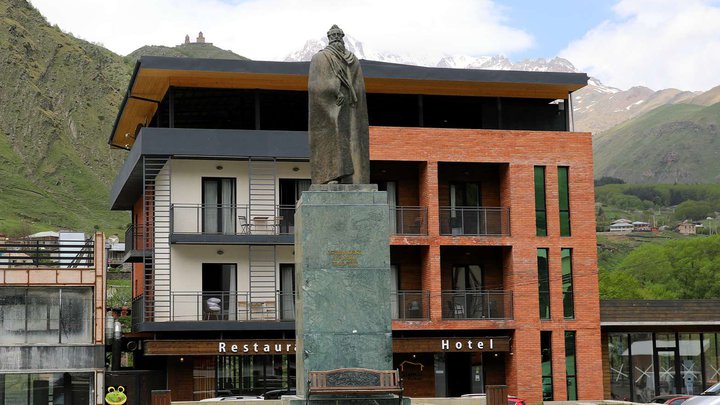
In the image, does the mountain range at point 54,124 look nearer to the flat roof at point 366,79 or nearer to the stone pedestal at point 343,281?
the flat roof at point 366,79

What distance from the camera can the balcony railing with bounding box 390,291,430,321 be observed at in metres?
43.8

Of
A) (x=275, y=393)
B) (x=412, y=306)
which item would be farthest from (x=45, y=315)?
(x=412, y=306)

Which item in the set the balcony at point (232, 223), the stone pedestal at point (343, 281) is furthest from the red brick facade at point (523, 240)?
the stone pedestal at point (343, 281)

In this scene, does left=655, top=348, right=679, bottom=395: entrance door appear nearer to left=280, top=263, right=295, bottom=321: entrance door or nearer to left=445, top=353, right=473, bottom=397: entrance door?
left=445, top=353, right=473, bottom=397: entrance door

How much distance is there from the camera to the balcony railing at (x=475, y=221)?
1764 inches

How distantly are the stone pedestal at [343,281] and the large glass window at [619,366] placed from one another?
2894 centimetres

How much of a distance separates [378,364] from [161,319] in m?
23.7

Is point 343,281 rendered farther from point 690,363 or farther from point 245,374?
point 690,363

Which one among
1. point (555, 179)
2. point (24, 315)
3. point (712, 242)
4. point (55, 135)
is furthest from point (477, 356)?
point (55, 135)

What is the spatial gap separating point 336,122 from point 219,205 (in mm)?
23345

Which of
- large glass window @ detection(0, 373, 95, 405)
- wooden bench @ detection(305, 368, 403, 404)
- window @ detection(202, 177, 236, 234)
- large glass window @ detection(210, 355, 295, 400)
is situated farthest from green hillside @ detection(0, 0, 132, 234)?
wooden bench @ detection(305, 368, 403, 404)

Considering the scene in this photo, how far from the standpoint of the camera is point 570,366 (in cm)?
4488

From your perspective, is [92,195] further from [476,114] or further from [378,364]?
[378,364]

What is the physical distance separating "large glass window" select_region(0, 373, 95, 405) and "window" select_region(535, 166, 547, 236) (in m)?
16.9
